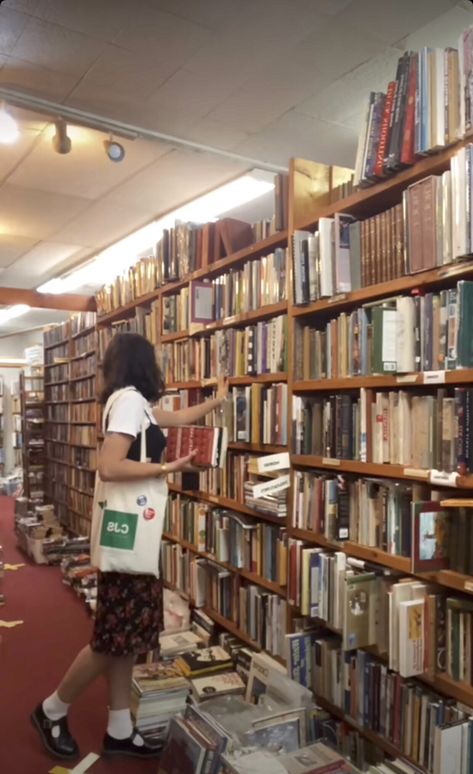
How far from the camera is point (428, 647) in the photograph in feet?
6.18

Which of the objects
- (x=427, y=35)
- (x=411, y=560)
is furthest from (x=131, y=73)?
(x=411, y=560)

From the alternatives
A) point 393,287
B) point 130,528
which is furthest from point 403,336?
point 130,528

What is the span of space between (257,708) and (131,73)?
2742mm

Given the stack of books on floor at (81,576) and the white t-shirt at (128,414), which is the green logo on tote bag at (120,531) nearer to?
the white t-shirt at (128,414)

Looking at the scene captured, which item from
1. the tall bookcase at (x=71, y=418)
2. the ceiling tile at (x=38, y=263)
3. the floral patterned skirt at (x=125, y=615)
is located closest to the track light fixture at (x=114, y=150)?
the floral patterned skirt at (x=125, y=615)

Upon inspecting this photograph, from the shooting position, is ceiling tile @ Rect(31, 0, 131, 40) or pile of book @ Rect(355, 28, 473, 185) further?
ceiling tile @ Rect(31, 0, 131, 40)

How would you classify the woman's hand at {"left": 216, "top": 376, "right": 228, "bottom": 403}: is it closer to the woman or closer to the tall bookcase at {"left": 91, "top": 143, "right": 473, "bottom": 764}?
the tall bookcase at {"left": 91, "top": 143, "right": 473, "bottom": 764}

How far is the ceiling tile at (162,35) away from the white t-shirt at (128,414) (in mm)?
1483

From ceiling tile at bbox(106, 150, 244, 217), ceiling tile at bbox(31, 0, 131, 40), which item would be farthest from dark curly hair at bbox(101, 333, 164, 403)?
ceiling tile at bbox(106, 150, 244, 217)

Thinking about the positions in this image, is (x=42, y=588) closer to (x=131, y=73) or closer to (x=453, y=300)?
(x=131, y=73)

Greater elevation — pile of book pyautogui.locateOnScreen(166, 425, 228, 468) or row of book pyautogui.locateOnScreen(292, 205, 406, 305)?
row of book pyautogui.locateOnScreen(292, 205, 406, 305)

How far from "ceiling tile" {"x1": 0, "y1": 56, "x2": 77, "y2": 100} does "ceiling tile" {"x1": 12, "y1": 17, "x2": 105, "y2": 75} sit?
4 centimetres

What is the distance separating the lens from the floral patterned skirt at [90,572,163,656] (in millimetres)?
2129

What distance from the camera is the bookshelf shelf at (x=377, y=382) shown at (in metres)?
1.74
